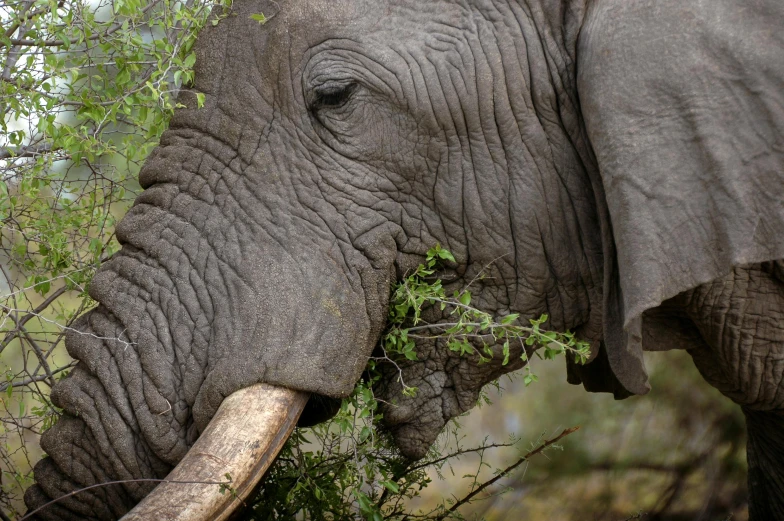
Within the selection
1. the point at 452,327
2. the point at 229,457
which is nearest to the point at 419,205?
the point at 452,327

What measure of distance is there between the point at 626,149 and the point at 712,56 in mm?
363

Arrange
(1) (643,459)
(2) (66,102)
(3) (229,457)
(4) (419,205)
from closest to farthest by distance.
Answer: (3) (229,457) < (4) (419,205) < (2) (66,102) < (1) (643,459)

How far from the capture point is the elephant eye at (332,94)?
338 centimetres

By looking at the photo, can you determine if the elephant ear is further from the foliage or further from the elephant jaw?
the foliage

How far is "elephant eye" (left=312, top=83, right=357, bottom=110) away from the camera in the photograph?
3.38 meters

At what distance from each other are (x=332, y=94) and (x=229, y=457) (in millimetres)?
1211

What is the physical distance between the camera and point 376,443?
3.70 m

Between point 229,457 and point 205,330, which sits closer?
point 229,457

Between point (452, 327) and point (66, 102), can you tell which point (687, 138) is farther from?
point (66, 102)

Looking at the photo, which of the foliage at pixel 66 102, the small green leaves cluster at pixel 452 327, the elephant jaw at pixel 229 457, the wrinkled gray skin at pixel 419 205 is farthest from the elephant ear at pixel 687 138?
the foliage at pixel 66 102

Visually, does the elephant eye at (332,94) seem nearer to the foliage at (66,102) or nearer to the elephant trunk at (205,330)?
the elephant trunk at (205,330)

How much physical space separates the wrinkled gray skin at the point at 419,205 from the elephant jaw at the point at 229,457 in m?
0.07

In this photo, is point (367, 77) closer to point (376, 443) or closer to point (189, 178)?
point (189, 178)

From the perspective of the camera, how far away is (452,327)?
11.4 feet
